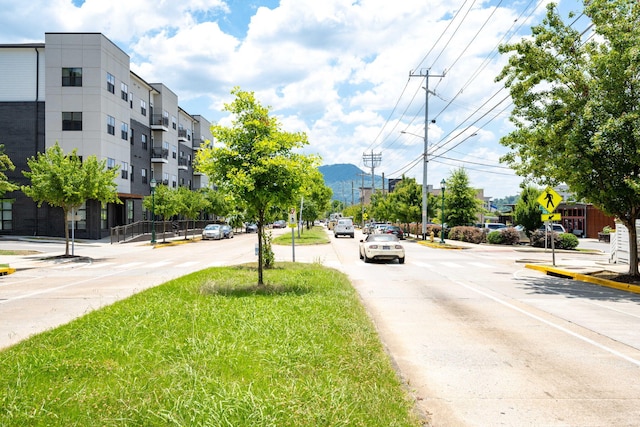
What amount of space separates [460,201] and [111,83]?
32918 mm

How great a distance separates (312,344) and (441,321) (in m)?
3.89

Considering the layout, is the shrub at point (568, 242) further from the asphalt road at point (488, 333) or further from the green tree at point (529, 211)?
the asphalt road at point (488, 333)

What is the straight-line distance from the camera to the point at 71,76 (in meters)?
39.7

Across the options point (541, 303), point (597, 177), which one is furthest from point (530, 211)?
point (541, 303)

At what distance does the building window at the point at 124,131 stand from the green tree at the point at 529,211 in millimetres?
35142

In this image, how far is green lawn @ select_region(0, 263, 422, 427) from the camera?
414cm

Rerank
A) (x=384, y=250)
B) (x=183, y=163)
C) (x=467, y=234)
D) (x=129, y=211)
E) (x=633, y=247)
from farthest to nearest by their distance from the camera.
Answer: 1. (x=183, y=163)
2. (x=129, y=211)
3. (x=467, y=234)
4. (x=384, y=250)
5. (x=633, y=247)

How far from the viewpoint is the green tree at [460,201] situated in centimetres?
4391

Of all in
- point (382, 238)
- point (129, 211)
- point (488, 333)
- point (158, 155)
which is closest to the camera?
point (488, 333)

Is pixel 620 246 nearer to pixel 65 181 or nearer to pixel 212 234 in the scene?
pixel 65 181

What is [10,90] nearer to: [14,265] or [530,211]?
[14,265]

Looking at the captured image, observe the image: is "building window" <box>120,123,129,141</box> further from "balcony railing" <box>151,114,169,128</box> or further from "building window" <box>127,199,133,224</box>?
"balcony railing" <box>151,114,169,128</box>

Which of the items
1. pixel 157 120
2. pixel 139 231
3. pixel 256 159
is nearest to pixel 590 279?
pixel 256 159

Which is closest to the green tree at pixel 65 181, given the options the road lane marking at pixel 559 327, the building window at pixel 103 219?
the building window at pixel 103 219
